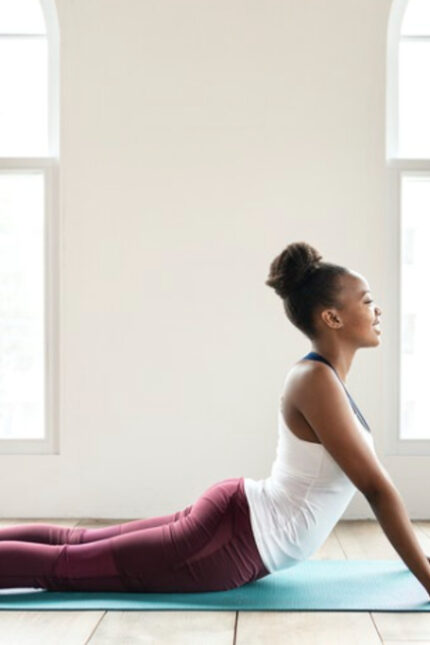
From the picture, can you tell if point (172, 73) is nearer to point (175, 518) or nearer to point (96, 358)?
point (96, 358)

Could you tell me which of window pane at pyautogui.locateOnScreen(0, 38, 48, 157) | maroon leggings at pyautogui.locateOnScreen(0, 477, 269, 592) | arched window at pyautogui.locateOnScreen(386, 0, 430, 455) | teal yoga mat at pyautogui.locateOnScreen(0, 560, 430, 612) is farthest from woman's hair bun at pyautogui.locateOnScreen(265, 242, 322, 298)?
window pane at pyautogui.locateOnScreen(0, 38, 48, 157)

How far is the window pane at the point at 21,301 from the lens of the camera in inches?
137

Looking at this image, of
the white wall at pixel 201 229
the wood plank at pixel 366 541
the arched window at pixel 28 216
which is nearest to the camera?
the wood plank at pixel 366 541

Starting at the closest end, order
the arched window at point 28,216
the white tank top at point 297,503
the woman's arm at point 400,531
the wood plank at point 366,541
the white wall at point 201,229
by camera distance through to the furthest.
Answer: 1. the woman's arm at point 400,531
2. the white tank top at point 297,503
3. the wood plank at point 366,541
4. the white wall at point 201,229
5. the arched window at point 28,216

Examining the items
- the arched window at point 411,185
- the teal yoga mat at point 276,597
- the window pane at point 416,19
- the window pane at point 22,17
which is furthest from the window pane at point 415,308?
the window pane at point 22,17

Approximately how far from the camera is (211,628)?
1.84 m

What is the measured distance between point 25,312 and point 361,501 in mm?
1569

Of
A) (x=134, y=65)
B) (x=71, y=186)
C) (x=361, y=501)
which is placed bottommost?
(x=361, y=501)

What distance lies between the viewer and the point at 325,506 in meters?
2.03

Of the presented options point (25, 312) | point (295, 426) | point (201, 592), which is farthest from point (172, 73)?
point (201, 592)

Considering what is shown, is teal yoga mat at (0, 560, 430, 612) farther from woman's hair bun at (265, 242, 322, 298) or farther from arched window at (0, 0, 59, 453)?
arched window at (0, 0, 59, 453)

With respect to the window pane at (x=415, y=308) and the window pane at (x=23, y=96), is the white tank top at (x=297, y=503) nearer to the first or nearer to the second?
the window pane at (x=415, y=308)

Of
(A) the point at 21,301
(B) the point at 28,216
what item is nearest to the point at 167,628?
(A) the point at 21,301

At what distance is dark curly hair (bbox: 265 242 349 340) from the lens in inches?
81.4
